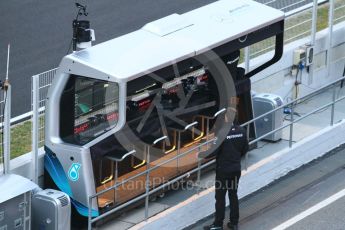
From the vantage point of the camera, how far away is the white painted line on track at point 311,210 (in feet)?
43.5

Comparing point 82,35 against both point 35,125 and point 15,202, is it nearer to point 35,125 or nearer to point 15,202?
point 35,125

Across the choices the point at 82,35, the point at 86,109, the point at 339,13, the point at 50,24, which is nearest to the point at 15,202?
the point at 86,109

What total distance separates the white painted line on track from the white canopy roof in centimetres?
252

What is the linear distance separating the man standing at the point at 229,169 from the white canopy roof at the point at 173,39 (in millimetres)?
1217

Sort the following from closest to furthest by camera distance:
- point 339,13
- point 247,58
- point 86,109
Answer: point 86,109, point 247,58, point 339,13

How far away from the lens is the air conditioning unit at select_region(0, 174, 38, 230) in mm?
11680

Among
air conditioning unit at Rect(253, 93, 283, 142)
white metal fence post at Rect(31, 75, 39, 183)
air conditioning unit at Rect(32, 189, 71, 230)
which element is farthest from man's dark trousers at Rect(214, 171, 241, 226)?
air conditioning unit at Rect(253, 93, 283, 142)

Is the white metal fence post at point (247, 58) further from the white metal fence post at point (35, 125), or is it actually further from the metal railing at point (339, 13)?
the white metal fence post at point (35, 125)

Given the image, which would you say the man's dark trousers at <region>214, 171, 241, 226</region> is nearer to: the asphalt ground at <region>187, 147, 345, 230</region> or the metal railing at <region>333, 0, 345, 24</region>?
the asphalt ground at <region>187, 147, 345, 230</region>

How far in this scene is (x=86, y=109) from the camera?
1266cm

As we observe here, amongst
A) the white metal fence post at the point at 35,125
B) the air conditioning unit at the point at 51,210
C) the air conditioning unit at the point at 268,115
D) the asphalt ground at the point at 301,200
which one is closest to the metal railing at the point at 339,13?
the air conditioning unit at the point at 268,115

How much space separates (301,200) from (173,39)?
2.95 meters

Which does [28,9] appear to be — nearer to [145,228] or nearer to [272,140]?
[272,140]

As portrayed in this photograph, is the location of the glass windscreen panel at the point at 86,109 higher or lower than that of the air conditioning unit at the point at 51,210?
higher
